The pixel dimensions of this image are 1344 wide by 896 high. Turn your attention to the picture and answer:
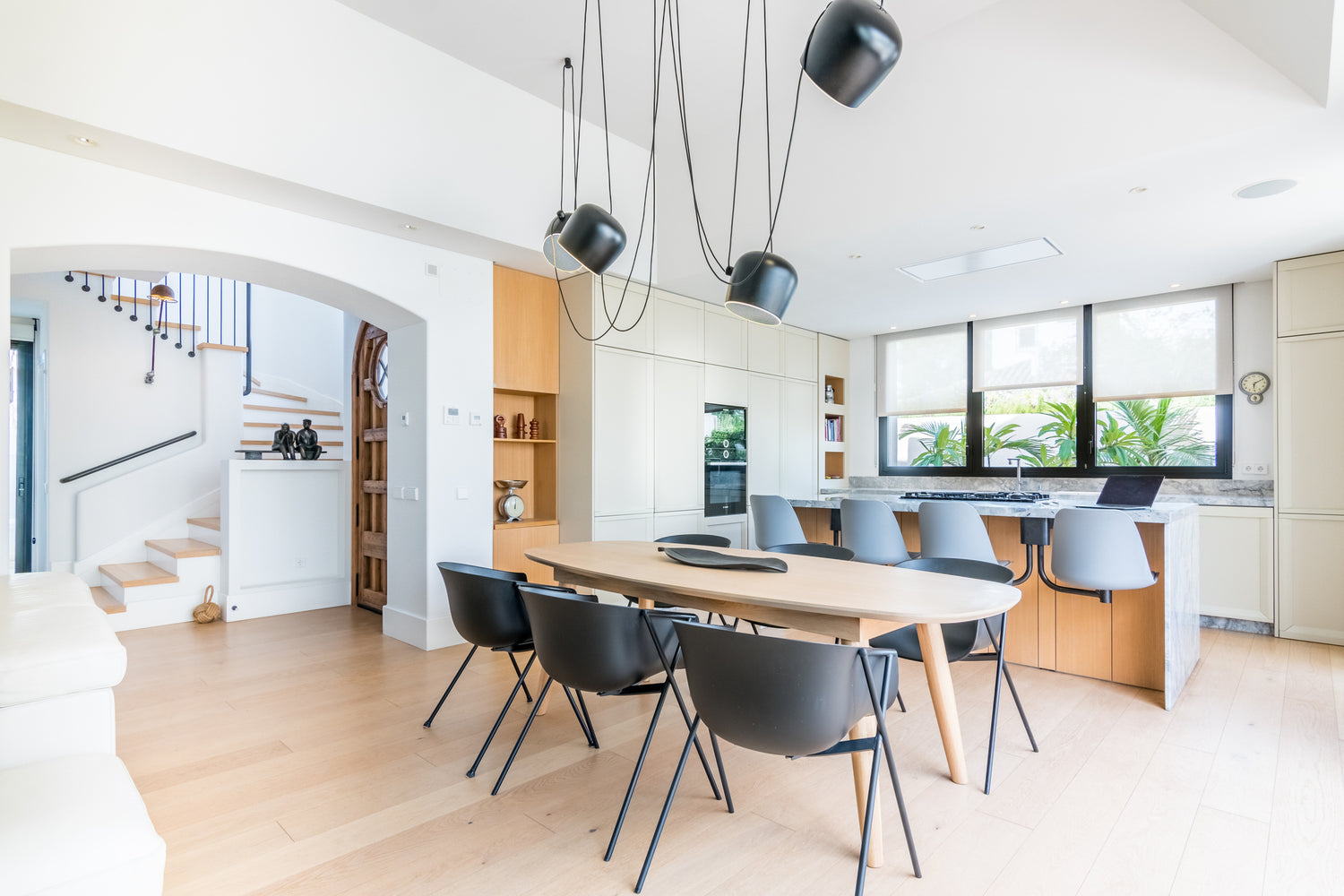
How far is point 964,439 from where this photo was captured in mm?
6551

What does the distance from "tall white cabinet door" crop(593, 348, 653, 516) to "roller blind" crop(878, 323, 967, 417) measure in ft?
10.2

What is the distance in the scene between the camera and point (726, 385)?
5789 millimetres

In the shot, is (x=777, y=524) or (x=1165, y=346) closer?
(x=777, y=524)

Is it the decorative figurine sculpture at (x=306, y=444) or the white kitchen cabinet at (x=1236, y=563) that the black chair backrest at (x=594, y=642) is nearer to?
the decorative figurine sculpture at (x=306, y=444)

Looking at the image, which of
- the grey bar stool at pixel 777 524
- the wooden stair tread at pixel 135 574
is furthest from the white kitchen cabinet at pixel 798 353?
the wooden stair tread at pixel 135 574

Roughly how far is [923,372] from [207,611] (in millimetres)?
6638

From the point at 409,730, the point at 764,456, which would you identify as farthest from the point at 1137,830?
the point at 764,456

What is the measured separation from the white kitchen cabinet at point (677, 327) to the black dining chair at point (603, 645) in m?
3.28

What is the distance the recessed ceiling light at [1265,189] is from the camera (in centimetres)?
324

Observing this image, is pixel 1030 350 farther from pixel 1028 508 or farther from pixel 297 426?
pixel 297 426

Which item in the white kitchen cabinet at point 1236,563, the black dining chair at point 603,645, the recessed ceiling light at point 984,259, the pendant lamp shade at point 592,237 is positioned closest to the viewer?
the black dining chair at point 603,645

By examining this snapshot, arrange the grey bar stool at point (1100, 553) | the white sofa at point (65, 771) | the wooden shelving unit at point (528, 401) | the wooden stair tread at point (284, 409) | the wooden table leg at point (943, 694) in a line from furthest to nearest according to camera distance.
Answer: the wooden stair tread at point (284, 409) → the wooden shelving unit at point (528, 401) → the grey bar stool at point (1100, 553) → the wooden table leg at point (943, 694) → the white sofa at point (65, 771)

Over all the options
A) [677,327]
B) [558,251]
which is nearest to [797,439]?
[677,327]

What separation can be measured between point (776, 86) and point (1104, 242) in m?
2.24
